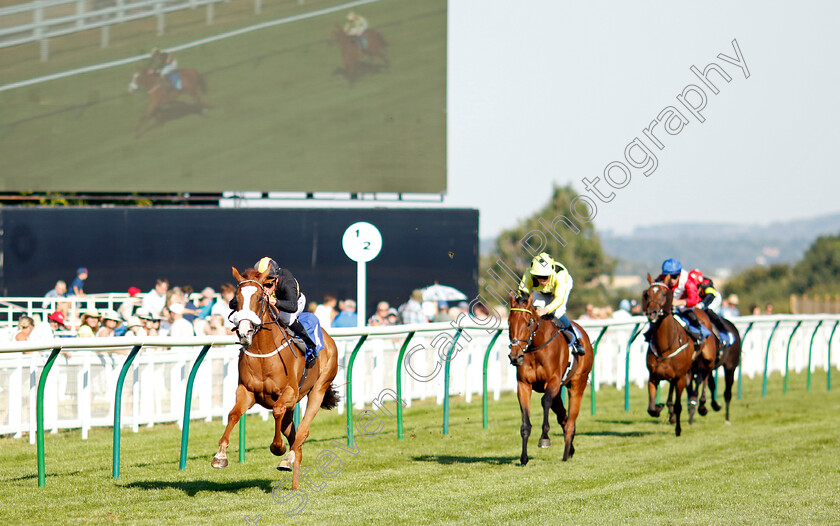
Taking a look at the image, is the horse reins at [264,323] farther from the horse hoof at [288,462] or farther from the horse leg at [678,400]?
the horse leg at [678,400]

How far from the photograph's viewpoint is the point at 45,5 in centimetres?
1934

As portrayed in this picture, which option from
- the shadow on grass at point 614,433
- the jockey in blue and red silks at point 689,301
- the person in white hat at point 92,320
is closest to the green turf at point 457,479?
the shadow on grass at point 614,433

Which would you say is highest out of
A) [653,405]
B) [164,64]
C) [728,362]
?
[164,64]

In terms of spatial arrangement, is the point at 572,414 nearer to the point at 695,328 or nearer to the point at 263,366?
the point at 695,328

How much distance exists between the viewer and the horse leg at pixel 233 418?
22.6 feet

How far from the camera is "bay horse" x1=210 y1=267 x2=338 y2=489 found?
6961 millimetres

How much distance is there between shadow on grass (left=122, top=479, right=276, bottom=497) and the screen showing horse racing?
1231 cm

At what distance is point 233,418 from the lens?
7133 millimetres

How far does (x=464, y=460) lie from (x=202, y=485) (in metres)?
2.61

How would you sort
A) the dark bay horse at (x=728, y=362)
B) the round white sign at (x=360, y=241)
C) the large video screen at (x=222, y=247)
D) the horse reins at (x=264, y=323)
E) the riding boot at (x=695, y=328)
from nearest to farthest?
the horse reins at (x=264, y=323) → the round white sign at (x=360, y=241) → the riding boot at (x=695, y=328) → the dark bay horse at (x=728, y=362) → the large video screen at (x=222, y=247)

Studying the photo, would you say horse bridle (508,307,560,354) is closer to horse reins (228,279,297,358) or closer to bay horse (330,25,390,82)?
horse reins (228,279,297,358)

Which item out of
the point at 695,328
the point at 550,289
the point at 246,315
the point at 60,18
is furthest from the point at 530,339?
the point at 60,18

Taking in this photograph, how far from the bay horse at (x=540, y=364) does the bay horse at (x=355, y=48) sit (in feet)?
37.6

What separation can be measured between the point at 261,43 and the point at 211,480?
1325 cm
